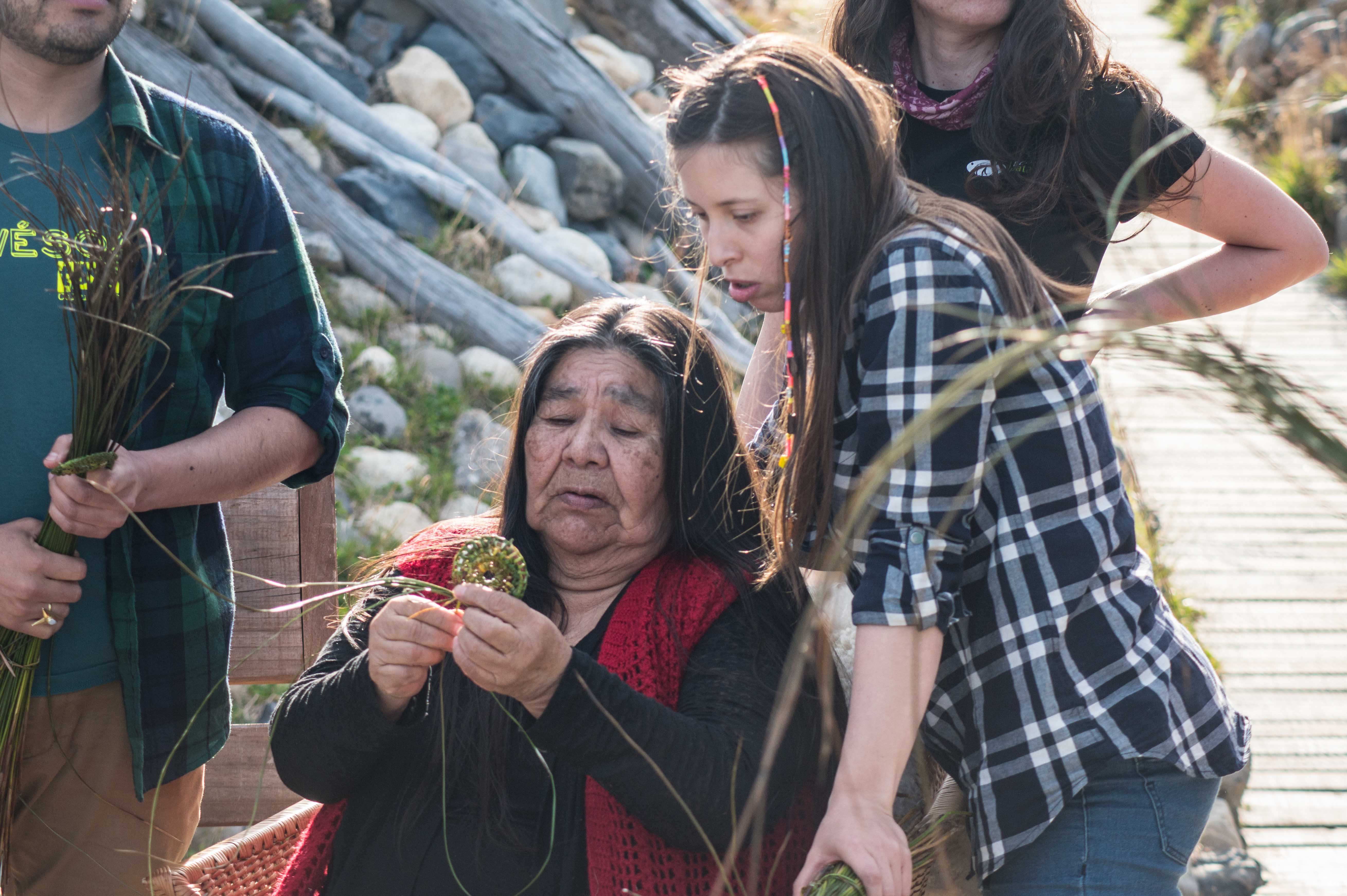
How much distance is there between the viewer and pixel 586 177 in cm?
591

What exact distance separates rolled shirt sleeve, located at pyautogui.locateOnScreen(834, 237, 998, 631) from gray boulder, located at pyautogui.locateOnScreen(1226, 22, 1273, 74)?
969 cm

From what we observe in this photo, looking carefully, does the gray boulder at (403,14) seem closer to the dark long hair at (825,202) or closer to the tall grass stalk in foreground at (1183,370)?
the dark long hair at (825,202)

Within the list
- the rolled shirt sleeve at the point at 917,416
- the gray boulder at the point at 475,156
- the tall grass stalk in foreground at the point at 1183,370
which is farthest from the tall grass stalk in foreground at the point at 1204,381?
the gray boulder at the point at 475,156

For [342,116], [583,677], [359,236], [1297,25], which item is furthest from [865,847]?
[1297,25]

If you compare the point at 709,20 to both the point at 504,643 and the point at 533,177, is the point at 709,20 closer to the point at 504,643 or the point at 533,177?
the point at 533,177

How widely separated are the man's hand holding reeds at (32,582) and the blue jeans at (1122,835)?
1.41 m

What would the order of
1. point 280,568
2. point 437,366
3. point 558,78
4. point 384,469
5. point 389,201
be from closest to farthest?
point 280,568, point 384,469, point 437,366, point 389,201, point 558,78

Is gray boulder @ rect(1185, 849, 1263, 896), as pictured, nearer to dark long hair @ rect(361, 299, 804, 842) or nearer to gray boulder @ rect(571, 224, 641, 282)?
dark long hair @ rect(361, 299, 804, 842)

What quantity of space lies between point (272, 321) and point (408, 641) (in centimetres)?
69

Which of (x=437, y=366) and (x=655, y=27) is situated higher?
(x=655, y=27)

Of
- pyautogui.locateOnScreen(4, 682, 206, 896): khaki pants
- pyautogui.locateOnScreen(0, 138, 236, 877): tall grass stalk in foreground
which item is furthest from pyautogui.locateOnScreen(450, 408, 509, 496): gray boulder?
pyautogui.locateOnScreen(0, 138, 236, 877): tall grass stalk in foreground

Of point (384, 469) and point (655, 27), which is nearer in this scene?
point (384, 469)

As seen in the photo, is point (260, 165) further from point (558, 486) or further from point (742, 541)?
point (742, 541)

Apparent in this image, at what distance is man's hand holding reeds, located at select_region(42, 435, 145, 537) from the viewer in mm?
1660
